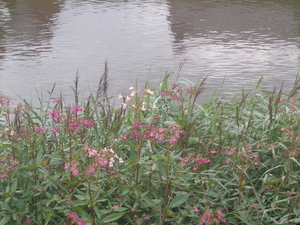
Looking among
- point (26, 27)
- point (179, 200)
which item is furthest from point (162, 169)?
point (26, 27)

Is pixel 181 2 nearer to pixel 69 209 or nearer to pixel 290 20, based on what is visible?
pixel 290 20

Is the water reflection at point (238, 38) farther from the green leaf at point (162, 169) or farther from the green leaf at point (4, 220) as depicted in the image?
the green leaf at point (4, 220)

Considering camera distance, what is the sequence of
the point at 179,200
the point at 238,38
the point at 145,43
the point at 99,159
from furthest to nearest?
the point at 238,38, the point at 145,43, the point at 179,200, the point at 99,159

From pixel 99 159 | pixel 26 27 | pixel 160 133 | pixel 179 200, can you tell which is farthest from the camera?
pixel 26 27

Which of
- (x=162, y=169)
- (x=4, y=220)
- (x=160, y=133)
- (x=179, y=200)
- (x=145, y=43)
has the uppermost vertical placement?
(x=160, y=133)

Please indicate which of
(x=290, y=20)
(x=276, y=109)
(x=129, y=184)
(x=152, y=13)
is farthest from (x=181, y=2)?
(x=129, y=184)

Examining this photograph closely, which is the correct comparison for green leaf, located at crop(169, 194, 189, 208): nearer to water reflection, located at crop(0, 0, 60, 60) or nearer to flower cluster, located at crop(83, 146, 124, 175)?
flower cluster, located at crop(83, 146, 124, 175)

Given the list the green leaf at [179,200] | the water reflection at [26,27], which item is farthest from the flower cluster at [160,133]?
the water reflection at [26,27]

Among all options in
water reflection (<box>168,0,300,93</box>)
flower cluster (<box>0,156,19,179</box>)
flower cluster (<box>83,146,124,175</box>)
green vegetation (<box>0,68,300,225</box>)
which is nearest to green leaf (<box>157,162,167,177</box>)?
green vegetation (<box>0,68,300,225</box>)

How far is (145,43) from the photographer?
7.21 m

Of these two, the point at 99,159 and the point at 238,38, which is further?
the point at 238,38

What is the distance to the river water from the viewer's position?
5637 millimetres

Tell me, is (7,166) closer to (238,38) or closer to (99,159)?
(99,159)

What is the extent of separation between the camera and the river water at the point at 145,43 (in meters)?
5.64
